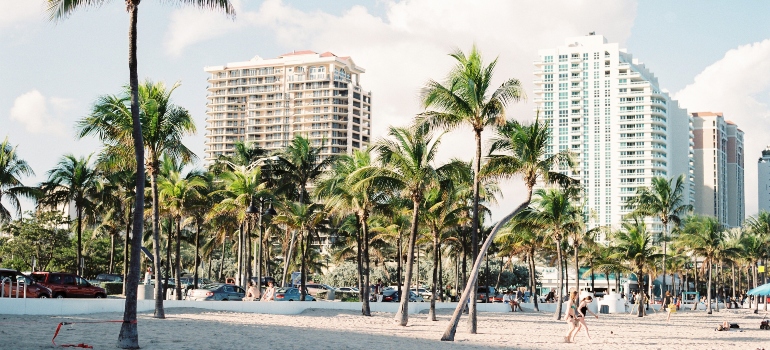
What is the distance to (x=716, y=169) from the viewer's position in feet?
585

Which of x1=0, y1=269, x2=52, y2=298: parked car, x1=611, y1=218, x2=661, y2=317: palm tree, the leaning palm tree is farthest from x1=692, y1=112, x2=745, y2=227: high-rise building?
the leaning palm tree

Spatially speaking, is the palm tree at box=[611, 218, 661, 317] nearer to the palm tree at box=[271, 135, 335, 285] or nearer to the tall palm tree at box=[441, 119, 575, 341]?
the palm tree at box=[271, 135, 335, 285]

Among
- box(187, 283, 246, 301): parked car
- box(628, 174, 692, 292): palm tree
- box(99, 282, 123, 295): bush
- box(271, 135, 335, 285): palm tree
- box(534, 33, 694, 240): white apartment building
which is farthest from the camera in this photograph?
box(534, 33, 694, 240): white apartment building

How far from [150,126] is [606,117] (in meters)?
141

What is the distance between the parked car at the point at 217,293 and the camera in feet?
128

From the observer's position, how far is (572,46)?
528 feet

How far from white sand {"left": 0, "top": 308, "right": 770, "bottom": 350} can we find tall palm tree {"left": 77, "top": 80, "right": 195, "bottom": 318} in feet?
11.9

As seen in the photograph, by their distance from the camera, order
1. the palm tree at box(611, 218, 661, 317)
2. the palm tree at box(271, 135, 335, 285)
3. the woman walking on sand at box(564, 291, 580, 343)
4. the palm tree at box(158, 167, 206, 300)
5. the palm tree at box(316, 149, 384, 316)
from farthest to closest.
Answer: the palm tree at box(611, 218, 661, 317) → the palm tree at box(271, 135, 335, 285) → the palm tree at box(158, 167, 206, 300) → the palm tree at box(316, 149, 384, 316) → the woman walking on sand at box(564, 291, 580, 343)

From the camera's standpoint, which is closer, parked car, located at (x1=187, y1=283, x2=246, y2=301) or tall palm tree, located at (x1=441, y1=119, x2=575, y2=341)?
tall palm tree, located at (x1=441, y1=119, x2=575, y2=341)

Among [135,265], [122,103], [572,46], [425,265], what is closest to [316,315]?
[122,103]

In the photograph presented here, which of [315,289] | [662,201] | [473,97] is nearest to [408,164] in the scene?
[473,97]

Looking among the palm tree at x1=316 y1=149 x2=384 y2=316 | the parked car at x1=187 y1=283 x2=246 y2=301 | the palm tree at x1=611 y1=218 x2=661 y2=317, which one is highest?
the palm tree at x1=316 y1=149 x2=384 y2=316

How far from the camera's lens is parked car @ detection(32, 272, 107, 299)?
32.8 m

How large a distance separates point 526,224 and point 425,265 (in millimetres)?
47358
